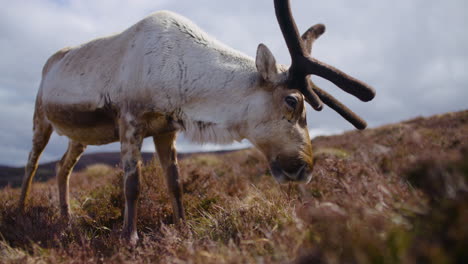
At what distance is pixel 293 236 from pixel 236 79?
1.93 metres

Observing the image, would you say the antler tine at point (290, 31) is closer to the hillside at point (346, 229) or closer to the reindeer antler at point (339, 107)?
the reindeer antler at point (339, 107)

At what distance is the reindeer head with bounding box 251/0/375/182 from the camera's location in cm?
300

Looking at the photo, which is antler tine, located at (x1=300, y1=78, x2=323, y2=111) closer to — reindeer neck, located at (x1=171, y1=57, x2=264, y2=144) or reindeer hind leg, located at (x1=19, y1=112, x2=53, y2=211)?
reindeer neck, located at (x1=171, y1=57, x2=264, y2=144)

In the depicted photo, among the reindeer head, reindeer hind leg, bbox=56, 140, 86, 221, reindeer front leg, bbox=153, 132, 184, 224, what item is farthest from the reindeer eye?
reindeer hind leg, bbox=56, 140, 86, 221

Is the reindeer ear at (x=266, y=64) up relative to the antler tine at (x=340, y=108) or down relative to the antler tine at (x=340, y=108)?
up

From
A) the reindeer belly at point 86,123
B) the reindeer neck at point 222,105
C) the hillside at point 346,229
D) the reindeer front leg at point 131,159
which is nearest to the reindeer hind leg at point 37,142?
the reindeer belly at point 86,123

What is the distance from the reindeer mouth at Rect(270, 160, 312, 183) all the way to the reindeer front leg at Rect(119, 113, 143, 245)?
1552 mm

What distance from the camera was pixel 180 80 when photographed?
11.8 ft

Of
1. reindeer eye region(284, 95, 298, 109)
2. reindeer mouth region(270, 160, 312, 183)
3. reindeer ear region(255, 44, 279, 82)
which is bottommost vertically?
reindeer mouth region(270, 160, 312, 183)

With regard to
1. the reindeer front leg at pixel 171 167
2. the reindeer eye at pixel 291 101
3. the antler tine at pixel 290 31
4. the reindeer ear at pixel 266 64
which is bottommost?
the reindeer front leg at pixel 171 167

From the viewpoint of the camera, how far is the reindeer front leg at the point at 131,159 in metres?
3.56

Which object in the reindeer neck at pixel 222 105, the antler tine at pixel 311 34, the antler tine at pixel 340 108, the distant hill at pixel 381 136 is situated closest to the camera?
the reindeer neck at pixel 222 105

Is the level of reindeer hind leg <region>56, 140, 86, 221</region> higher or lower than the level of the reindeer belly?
lower

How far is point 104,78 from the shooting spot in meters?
4.07
